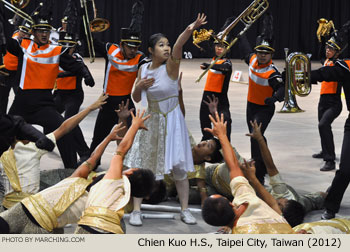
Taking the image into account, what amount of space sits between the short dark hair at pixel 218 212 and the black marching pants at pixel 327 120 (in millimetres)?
4495

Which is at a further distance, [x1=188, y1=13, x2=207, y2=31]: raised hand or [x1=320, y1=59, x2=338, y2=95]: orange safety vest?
[x1=320, y1=59, x2=338, y2=95]: orange safety vest

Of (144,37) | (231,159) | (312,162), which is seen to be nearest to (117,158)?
(231,159)

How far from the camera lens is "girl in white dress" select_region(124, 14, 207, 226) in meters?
6.45

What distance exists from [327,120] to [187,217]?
324 centimetres

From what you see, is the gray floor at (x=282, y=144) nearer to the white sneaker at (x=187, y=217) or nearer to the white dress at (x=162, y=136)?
the white sneaker at (x=187, y=217)

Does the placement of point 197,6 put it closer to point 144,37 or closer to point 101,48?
point 144,37

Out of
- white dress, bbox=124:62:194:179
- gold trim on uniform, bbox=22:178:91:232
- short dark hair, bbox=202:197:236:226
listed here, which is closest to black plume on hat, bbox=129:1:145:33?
white dress, bbox=124:62:194:179

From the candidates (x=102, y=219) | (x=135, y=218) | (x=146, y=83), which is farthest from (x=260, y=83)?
(x=102, y=219)

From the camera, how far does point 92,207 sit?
15.0 feet

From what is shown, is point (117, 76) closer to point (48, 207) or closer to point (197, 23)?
point (197, 23)

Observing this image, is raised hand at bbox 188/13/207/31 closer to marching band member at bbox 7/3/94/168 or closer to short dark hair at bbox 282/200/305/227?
short dark hair at bbox 282/200/305/227

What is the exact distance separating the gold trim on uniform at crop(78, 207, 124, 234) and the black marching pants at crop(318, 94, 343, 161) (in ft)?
15.6

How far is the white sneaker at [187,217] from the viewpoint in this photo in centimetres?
645

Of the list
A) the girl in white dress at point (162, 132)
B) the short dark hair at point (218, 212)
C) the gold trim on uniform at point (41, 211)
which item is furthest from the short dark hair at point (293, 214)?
the gold trim on uniform at point (41, 211)
